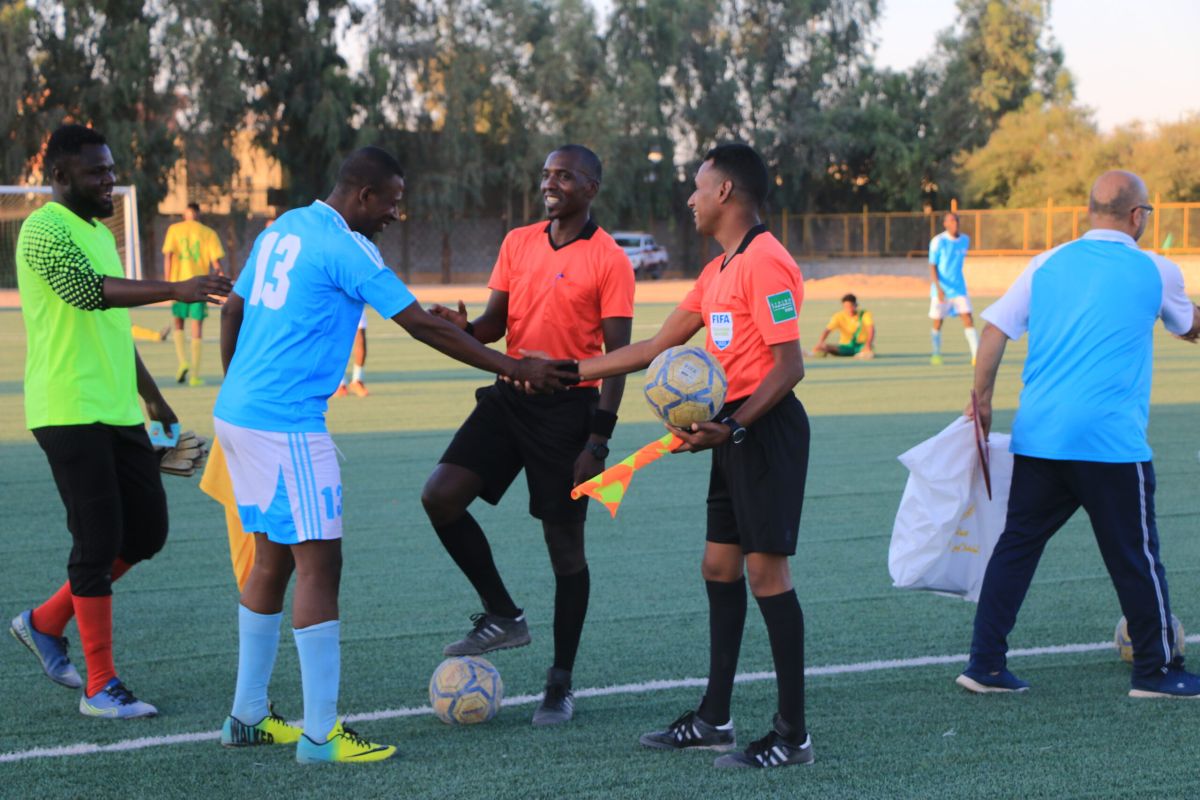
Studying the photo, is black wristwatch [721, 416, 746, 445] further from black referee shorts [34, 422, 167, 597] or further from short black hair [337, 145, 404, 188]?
black referee shorts [34, 422, 167, 597]

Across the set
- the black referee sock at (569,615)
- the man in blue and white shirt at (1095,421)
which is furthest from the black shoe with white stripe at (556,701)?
the man in blue and white shirt at (1095,421)

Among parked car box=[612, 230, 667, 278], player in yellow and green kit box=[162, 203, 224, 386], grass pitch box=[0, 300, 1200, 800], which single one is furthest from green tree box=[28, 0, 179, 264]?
grass pitch box=[0, 300, 1200, 800]

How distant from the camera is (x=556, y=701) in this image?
503 cm

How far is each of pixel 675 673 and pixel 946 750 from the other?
129cm

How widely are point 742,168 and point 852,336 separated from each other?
1676cm

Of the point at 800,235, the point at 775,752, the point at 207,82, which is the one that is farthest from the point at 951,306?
the point at 800,235

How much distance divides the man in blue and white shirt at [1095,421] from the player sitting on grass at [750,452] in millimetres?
1148

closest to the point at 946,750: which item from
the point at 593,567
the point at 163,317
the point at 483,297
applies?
the point at 593,567

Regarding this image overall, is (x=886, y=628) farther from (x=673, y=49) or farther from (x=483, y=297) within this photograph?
(x=673, y=49)

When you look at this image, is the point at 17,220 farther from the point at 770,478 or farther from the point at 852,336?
the point at 770,478

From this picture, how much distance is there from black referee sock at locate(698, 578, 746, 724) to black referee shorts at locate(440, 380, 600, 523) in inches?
34.4

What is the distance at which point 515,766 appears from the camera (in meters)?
4.47

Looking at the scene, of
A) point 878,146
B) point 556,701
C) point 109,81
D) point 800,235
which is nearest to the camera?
point 556,701

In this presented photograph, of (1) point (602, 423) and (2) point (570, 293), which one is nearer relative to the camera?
(1) point (602, 423)
